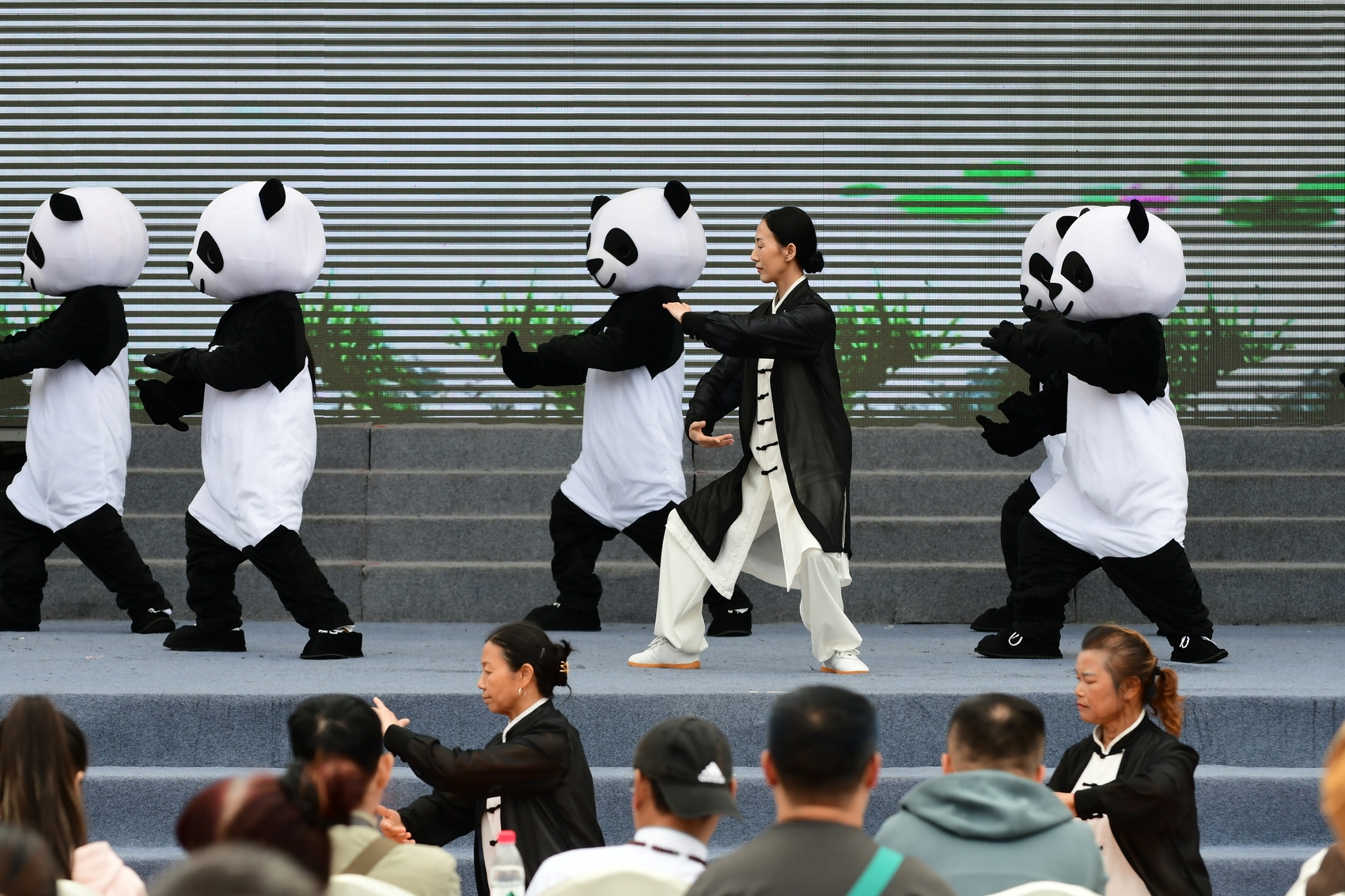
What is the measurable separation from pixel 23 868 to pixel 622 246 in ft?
18.9

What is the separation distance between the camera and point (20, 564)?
7316 mm

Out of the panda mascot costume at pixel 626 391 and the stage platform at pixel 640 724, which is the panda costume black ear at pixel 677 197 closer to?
the panda mascot costume at pixel 626 391

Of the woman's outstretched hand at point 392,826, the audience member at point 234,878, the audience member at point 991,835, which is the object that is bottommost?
the woman's outstretched hand at point 392,826

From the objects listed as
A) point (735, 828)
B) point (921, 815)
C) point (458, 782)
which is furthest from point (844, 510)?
point (921, 815)

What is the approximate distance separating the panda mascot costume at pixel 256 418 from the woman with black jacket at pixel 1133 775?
332 cm

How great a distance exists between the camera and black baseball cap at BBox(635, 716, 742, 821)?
2.89 m

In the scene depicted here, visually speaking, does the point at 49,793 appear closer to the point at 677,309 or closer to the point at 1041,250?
the point at 677,309

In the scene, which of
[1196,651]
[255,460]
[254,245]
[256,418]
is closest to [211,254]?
[254,245]

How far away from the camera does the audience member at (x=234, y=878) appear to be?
5.04 feet

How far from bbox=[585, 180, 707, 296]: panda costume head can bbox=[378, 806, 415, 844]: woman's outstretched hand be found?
4.02m

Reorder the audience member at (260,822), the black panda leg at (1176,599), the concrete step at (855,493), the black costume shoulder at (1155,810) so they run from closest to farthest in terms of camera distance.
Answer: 1. the audience member at (260,822)
2. the black costume shoulder at (1155,810)
3. the black panda leg at (1176,599)
4. the concrete step at (855,493)

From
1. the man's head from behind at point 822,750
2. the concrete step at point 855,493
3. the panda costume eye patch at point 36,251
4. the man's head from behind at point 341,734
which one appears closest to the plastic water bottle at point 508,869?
the man's head from behind at point 341,734

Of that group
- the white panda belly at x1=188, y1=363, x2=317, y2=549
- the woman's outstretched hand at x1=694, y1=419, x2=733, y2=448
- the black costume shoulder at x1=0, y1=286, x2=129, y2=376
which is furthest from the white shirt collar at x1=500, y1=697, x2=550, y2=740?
the black costume shoulder at x1=0, y1=286, x2=129, y2=376

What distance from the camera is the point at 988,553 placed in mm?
8531
